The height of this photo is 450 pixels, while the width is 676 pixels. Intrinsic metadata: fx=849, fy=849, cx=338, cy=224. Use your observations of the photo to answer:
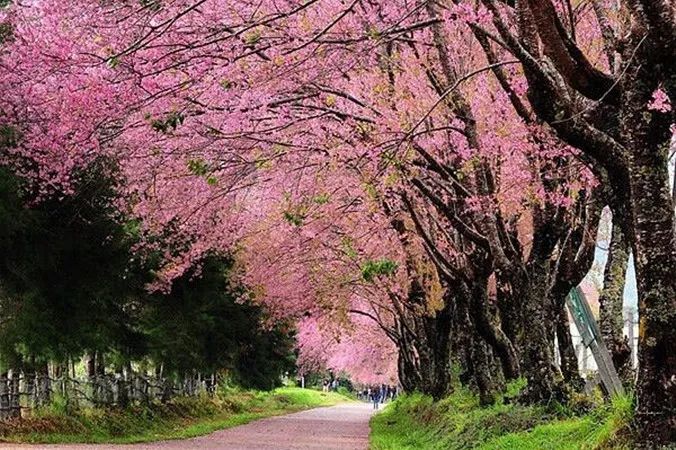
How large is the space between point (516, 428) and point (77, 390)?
11665 millimetres

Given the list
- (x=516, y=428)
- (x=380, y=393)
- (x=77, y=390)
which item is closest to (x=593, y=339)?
(x=516, y=428)

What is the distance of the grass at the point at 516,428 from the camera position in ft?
22.8

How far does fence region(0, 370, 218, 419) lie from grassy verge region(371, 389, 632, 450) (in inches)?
270

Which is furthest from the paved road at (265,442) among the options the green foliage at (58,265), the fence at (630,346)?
the fence at (630,346)

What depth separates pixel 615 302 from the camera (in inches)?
399

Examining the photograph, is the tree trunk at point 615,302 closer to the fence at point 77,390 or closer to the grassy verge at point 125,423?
the grassy verge at point 125,423

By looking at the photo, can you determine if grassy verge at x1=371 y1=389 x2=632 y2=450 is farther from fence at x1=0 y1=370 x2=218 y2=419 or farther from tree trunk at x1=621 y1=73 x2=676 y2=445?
fence at x1=0 y1=370 x2=218 y2=419

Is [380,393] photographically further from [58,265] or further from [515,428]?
[515,428]

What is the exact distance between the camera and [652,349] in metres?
5.86

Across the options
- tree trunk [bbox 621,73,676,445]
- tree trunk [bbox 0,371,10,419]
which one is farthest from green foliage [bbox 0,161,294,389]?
tree trunk [bbox 621,73,676,445]

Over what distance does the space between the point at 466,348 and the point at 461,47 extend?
848cm

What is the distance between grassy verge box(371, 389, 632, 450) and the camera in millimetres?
6945

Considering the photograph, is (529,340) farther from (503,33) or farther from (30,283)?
(30,283)

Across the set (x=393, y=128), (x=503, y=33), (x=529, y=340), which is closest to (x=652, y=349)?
(x=503, y=33)
